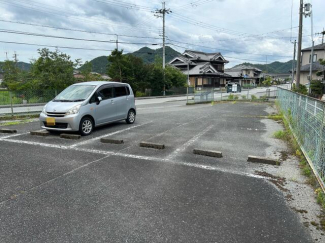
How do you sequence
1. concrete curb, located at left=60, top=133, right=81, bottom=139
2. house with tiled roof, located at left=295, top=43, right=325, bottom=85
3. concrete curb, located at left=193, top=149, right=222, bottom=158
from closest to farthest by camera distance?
concrete curb, located at left=193, top=149, right=222, bottom=158, concrete curb, located at left=60, top=133, right=81, bottom=139, house with tiled roof, located at left=295, top=43, right=325, bottom=85

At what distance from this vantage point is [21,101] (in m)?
11.9

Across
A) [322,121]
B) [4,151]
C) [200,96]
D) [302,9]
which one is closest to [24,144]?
[4,151]

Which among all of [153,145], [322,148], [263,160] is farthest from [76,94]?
[322,148]

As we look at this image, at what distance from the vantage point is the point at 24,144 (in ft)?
20.0

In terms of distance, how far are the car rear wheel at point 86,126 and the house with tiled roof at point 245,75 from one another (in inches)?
2477

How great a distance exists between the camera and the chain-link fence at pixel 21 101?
1142 centimetres

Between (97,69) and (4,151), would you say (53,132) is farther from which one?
(97,69)

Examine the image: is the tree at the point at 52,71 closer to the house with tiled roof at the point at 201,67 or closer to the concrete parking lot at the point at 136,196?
the concrete parking lot at the point at 136,196

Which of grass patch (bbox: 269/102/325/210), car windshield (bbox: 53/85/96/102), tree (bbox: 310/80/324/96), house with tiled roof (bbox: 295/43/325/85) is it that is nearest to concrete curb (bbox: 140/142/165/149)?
car windshield (bbox: 53/85/96/102)

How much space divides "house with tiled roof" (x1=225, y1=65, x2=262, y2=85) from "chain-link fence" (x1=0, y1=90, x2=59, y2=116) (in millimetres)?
59506

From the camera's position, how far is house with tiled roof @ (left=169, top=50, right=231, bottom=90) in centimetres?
4933

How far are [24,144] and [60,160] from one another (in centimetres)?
191

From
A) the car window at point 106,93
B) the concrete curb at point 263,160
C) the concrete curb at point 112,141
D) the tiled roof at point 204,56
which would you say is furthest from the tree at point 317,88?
the tiled roof at point 204,56

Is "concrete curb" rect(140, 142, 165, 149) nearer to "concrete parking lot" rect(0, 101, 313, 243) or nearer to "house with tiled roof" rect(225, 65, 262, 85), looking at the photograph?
"concrete parking lot" rect(0, 101, 313, 243)
